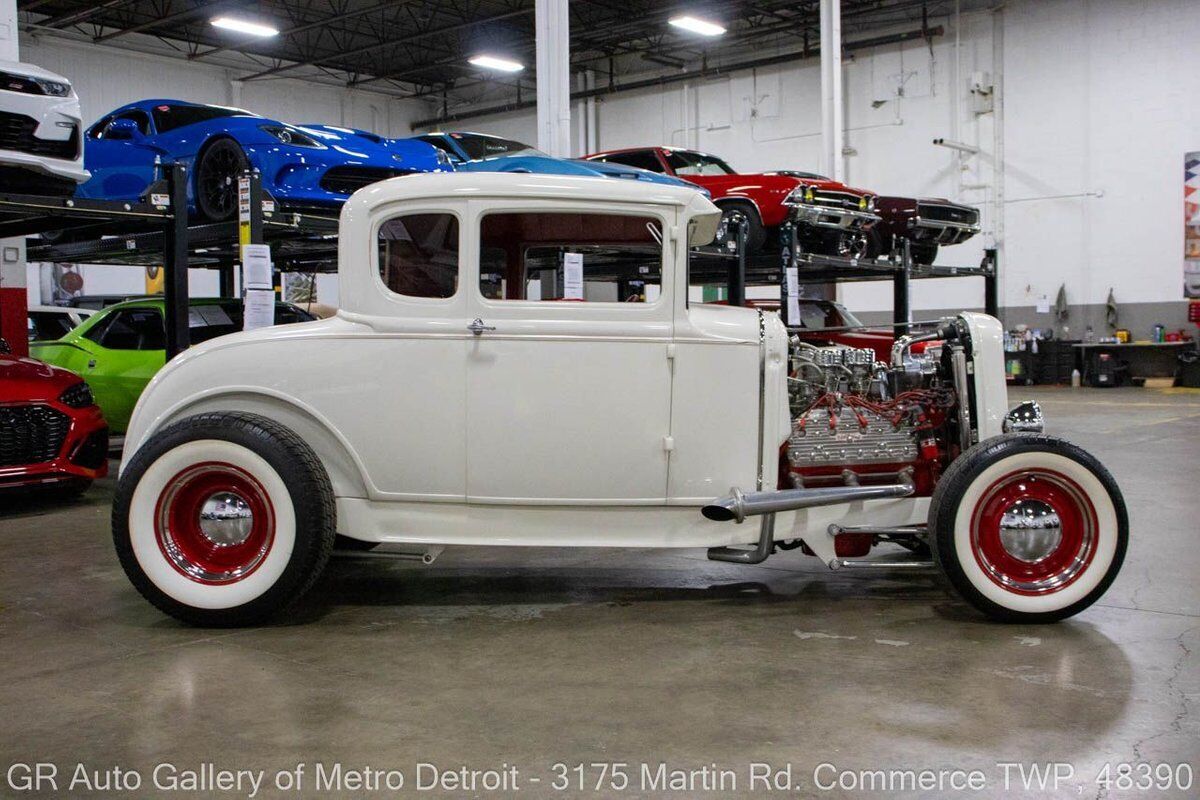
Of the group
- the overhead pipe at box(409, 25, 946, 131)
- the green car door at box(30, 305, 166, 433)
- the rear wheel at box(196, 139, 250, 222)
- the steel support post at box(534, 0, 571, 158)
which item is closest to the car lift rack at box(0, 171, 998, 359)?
the rear wheel at box(196, 139, 250, 222)

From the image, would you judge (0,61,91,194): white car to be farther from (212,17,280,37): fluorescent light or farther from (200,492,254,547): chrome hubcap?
(212,17,280,37): fluorescent light

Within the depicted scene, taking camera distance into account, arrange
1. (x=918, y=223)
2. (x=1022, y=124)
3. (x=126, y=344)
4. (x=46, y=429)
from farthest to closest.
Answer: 1. (x=1022, y=124)
2. (x=918, y=223)
3. (x=126, y=344)
4. (x=46, y=429)

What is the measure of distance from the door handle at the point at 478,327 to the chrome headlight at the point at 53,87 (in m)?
4.49

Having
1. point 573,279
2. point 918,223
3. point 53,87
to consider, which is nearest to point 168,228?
point 53,87

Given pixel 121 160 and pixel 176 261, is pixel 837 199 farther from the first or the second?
pixel 121 160

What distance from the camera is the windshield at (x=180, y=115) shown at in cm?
866

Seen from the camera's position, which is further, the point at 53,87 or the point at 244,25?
the point at 244,25

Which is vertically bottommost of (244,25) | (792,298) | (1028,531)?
(1028,531)

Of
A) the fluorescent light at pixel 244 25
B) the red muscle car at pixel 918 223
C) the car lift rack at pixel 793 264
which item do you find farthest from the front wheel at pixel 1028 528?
the fluorescent light at pixel 244 25

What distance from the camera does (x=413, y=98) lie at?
29.2 meters

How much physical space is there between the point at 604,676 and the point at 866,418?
1735mm

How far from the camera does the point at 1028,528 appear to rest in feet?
13.2

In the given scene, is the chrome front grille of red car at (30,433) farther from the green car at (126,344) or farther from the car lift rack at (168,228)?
the green car at (126,344)

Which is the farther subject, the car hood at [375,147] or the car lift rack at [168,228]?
the car hood at [375,147]
